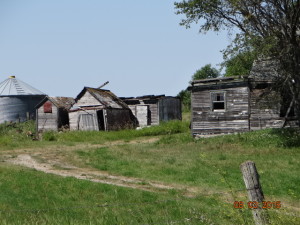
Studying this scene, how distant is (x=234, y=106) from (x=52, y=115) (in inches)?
775

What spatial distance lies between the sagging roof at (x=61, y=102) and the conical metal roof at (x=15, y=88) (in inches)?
274

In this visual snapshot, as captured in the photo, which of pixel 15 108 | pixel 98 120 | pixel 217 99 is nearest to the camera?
pixel 217 99

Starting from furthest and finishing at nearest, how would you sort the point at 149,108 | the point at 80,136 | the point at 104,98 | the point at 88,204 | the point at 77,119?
1. the point at 149,108
2. the point at 104,98
3. the point at 77,119
4. the point at 80,136
5. the point at 88,204

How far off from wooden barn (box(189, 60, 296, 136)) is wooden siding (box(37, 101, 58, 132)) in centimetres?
1665

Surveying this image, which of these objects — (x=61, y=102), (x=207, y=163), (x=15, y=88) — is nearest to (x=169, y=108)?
(x=61, y=102)

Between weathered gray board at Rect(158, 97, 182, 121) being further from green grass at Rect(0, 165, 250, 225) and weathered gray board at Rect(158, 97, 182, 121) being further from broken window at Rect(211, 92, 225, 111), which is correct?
green grass at Rect(0, 165, 250, 225)

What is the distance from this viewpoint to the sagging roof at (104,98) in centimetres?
3638

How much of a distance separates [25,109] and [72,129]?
9984mm

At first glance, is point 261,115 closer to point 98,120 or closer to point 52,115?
point 98,120

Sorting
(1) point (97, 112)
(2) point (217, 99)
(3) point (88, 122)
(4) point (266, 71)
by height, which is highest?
(4) point (266, 71)

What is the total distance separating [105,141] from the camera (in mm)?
27812

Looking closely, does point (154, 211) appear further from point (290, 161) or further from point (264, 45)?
point (264, 45)

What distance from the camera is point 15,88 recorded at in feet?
148

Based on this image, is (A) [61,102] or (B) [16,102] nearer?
(A) [61,102]
